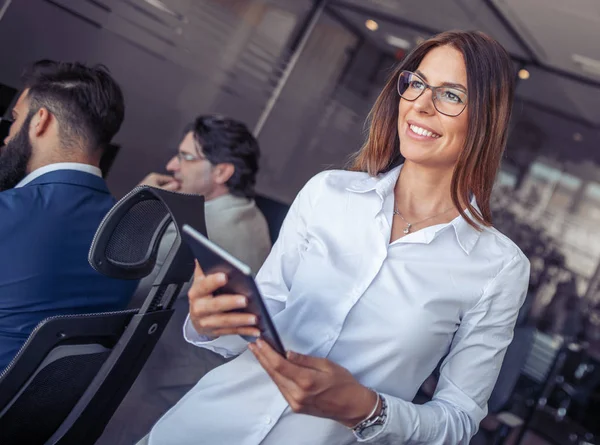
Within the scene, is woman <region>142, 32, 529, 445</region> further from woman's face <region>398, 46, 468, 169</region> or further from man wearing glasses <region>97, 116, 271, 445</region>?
man wearing glasses <region>97, 116, 271, 445</region>

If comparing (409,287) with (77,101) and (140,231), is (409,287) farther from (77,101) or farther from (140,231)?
(77,101)

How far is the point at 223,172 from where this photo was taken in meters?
3.07

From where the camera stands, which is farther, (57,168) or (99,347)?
(57,168)

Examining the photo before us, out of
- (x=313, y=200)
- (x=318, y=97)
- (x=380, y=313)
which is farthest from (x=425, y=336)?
(x=318, y=97)

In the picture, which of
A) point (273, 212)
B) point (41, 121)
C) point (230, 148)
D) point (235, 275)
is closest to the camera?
point (235, 275)

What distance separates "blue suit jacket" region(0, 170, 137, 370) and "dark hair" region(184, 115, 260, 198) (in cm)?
139

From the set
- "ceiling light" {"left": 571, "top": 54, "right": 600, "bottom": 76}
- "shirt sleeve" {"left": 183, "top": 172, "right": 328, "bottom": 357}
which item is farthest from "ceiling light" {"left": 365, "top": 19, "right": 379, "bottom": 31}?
"shirt sleeve" {"left": 183, "top": 172, "right": 328, "bottom": 357}

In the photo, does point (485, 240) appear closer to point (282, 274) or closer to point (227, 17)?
point (282, 274)

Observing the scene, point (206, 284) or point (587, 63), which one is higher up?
point (587, 63)

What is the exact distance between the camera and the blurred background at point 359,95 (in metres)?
3.02

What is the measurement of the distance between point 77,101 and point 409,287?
1.23 metres

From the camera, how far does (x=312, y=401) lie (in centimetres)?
93

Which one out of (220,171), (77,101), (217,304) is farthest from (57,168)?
(220,171)

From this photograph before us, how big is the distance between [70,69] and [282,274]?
110cm
